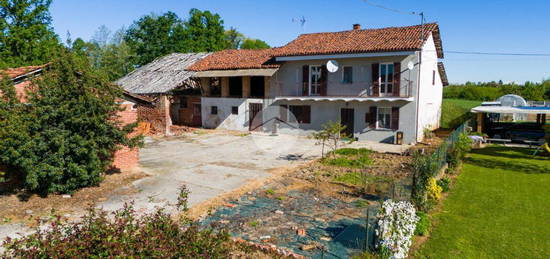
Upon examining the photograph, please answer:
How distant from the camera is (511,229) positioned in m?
8.75

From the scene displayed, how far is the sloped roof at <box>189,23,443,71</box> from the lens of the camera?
22125mm

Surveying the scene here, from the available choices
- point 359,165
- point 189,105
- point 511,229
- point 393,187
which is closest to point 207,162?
point 359,165

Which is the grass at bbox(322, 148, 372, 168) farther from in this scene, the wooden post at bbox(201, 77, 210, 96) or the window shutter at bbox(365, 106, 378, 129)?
the wooden post at bbox(201, 77, 210, 96)

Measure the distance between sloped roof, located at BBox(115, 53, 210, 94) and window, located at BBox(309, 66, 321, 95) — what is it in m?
10.7

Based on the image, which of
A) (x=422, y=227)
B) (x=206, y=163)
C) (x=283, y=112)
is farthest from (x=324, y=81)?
(x=422, y=227)

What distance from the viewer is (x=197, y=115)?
30.6 meters

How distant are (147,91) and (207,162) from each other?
16.1 m

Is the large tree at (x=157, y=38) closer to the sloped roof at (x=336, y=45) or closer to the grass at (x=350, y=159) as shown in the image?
the sloped roof at (x=336, y=45)

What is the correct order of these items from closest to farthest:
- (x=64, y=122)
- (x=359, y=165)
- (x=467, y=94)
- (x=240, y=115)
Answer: (x=64, y=122), (x=359, y=165), (x=240, y=115), (x=467, y=94)

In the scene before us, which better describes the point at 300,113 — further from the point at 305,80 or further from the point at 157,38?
the point at 157,38

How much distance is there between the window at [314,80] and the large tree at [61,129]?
15.6m

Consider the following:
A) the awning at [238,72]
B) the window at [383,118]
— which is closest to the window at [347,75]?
the window at [383,118]

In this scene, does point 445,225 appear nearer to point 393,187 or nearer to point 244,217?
point 393,187

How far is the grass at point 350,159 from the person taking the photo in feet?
51.4
